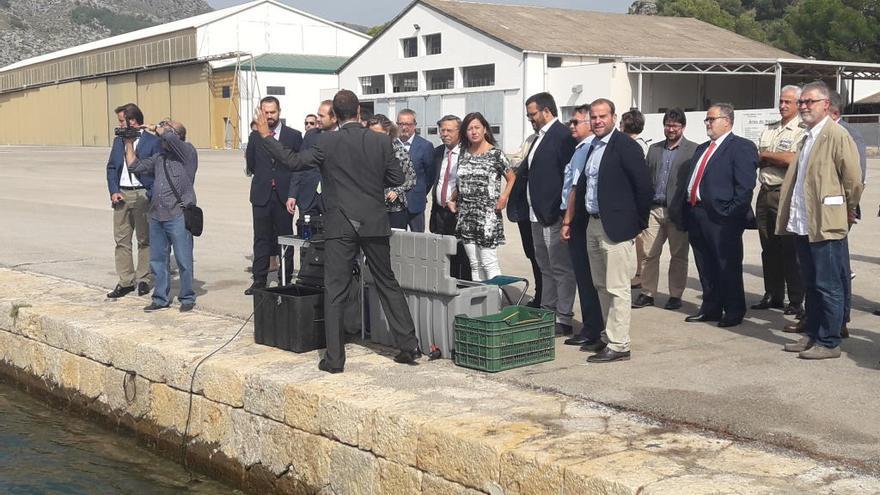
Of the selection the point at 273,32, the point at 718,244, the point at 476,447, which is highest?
the point at 273,32

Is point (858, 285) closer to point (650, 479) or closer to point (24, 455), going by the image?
point (650, 479)

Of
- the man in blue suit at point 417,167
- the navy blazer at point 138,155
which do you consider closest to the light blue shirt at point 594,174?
the man in blue suit at point 417,167

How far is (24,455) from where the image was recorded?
302 inches

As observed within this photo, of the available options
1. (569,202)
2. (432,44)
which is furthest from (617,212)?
(432,44)

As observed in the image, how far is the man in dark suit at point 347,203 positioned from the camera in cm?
666

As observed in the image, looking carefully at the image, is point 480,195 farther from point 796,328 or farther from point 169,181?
point 169,181

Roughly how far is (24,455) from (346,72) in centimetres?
4583

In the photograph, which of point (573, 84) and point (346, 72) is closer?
point (573, 84)

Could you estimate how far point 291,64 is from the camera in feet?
190

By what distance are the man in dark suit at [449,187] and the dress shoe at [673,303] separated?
188cm

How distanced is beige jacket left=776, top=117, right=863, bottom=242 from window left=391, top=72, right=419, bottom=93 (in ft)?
136

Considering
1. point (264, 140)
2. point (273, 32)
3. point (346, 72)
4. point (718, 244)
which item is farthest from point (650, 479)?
point (273, 32)

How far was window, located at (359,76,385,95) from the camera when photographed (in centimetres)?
4994

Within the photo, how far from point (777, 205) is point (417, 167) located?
3243 millimetres
